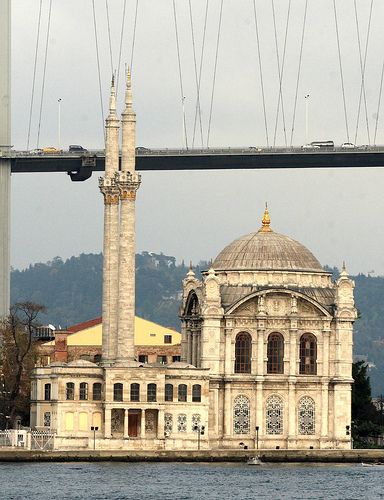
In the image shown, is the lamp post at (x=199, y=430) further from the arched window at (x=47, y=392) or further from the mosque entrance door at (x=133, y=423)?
the arched window at (x=47, y=392)

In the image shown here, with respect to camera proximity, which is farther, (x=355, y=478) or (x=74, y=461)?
(x=74, y=461)

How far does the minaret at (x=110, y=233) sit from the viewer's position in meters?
108

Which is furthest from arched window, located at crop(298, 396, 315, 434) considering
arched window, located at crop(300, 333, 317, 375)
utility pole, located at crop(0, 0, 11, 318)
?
utility pole, located at crop(0, 0, 11, 318)

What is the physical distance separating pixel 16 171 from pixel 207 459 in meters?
29.5

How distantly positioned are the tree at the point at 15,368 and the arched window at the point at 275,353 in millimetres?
10535

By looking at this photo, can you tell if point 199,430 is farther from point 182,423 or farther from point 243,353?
point 243,353

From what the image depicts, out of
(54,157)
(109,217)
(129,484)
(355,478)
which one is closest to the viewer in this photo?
(129,484)

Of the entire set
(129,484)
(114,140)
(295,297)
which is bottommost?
(129,484)

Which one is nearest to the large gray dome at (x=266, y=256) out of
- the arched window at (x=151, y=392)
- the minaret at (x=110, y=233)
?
the minaret at (x=110, y=233)

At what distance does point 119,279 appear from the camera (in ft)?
348

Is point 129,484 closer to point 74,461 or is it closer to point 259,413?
point 74,461

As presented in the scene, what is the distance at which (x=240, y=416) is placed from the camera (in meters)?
110

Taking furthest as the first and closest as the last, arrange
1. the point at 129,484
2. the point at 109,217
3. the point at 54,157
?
the point at 54,157, the point at 109,217, the point at 129,484

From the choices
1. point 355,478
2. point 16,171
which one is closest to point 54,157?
point 16,171
